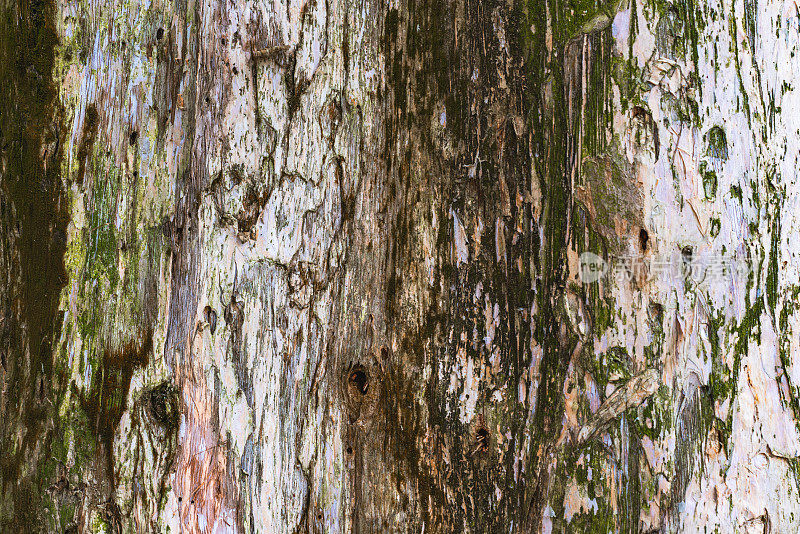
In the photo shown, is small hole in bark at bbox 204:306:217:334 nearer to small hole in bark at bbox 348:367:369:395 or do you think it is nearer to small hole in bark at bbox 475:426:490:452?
small hole in bark at bbox 348:367:369:395

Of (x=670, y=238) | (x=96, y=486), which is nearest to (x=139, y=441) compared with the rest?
(x=96, y=486)

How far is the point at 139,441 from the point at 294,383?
34cm

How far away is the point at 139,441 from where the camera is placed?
3.59 feet

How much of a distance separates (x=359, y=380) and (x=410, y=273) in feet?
0.78

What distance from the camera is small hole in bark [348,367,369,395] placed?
1074 millimetres

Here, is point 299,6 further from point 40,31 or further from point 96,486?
point 96,486

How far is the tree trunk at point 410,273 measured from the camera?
1016 millimetres

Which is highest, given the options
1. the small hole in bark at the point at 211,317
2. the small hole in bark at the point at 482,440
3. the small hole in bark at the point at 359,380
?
the small hole in bark at the point at 211,317

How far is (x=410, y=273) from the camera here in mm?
1069

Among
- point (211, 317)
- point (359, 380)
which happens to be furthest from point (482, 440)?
point (211, 317)

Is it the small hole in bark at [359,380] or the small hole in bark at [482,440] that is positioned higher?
the small hole in bark at [359,380]

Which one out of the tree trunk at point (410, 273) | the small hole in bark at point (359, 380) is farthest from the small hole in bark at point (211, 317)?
the small hole in bark at point (359, 380)

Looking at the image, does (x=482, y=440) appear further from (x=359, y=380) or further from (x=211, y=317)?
(x=211, y=317)

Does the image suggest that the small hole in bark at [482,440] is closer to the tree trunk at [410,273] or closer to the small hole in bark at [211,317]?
the tree trunk at [410,273]
